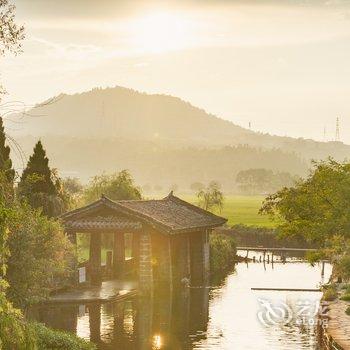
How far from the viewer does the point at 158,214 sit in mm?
61906

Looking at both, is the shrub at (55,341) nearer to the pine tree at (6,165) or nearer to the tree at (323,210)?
the pine tree at (6,165)

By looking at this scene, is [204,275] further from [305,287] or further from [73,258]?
[73,258]

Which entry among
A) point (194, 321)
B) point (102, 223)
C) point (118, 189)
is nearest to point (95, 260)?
point (102, 223)

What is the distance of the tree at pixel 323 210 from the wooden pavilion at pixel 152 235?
817 cm

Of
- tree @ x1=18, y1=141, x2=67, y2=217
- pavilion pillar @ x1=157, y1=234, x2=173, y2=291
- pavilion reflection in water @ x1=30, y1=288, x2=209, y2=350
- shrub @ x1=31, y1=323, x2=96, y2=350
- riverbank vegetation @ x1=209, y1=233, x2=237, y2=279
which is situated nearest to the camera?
shrub @ x1=31, y1=323, x2=96, y2=350

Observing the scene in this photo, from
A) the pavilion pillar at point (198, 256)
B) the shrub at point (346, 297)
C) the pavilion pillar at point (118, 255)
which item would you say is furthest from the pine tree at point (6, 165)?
the pavilion pillar at point (198, 256)

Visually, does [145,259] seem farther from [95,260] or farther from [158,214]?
[158,214]

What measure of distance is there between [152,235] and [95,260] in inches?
183

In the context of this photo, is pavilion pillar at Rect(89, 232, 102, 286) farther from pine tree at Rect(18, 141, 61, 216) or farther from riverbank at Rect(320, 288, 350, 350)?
riverbank at Rect(320, 288, 350, 350)

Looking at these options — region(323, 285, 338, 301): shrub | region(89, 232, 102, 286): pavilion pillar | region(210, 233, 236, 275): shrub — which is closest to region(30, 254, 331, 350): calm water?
region(323, 285, 338, 301): shrub

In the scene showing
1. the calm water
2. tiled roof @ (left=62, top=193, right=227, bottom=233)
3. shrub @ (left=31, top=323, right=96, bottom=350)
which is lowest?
the calm water

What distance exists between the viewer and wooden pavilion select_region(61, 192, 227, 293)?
57094 mm

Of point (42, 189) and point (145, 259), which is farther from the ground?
point (42, 189)

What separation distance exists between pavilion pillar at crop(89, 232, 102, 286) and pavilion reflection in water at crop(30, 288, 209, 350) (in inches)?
218
